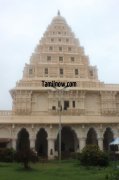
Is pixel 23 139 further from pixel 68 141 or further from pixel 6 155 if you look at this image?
pixel 6 155

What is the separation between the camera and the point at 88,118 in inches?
1578

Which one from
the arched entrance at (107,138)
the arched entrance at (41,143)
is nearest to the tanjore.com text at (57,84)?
the arched entrance at (41,143)

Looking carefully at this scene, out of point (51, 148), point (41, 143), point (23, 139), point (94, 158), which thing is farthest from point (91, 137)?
point (94, 158)

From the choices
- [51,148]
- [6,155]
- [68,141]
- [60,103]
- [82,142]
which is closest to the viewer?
[6,155]

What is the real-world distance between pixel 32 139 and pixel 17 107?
15.8 ft

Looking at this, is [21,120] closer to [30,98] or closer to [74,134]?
[30,98]

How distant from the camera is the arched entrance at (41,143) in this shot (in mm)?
42375

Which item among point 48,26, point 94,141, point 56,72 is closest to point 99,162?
point 94,141

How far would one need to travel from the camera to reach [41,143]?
43.2 metres

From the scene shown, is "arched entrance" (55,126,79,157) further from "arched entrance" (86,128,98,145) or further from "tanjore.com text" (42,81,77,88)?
"tanjore.com text" (42,81,77,88)

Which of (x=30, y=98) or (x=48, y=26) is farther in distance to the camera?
(x=48, y=26)

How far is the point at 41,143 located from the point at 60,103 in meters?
6.64

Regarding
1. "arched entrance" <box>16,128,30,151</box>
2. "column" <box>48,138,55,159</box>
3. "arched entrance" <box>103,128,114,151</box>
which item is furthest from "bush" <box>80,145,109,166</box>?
"arched entrance" <box>16,128,30,151</box>

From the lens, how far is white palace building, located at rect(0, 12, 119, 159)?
129ft
